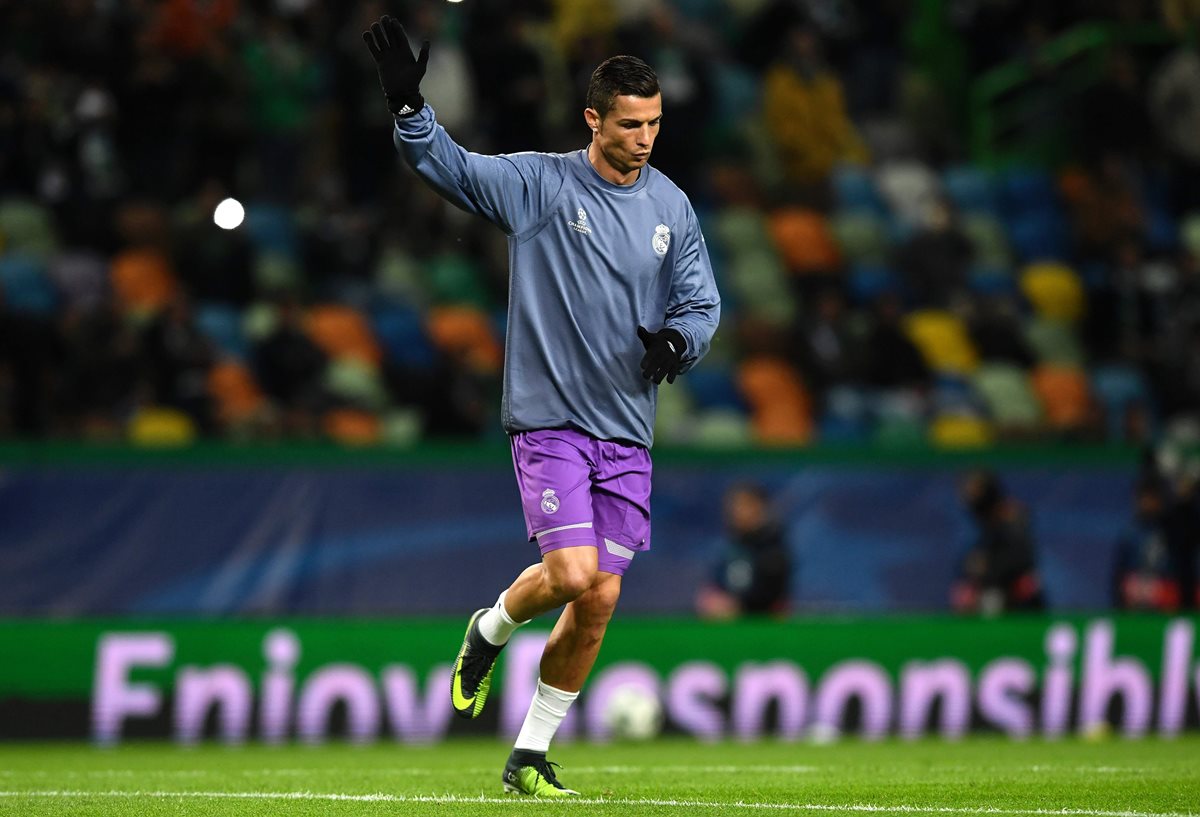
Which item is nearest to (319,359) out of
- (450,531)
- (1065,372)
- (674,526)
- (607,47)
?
(450,531)

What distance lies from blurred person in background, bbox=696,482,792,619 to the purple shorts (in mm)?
7172

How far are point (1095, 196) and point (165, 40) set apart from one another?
9612 mm

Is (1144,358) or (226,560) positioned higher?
(1144,358)

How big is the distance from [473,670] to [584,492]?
0.95 m

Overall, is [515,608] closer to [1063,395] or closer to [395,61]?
[395,61]

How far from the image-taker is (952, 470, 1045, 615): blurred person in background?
1527 centimetres

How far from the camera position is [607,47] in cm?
1884

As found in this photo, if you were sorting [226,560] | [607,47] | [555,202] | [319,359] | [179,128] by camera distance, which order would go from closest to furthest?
[555,202], [226,560], [319,359], [179,128], [607,47]

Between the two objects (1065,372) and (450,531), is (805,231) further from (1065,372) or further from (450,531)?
(450,531)

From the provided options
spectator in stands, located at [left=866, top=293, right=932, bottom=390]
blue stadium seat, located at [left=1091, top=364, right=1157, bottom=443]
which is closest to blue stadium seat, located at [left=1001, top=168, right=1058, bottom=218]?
blue stadium seat, located at [left=1091, top=364, right=1157, bottom=443]

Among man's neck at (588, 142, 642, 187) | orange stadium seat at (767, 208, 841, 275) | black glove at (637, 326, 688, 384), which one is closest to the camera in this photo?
black glove at (637, 326, 688, 384)

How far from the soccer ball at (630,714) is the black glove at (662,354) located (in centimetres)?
692

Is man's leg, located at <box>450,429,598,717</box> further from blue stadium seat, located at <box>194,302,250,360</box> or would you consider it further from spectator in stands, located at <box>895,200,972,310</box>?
spectator in stands, located at <box>895,200,972,310</box>

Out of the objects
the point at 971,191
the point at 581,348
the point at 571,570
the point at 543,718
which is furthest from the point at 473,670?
the point at 971,191
